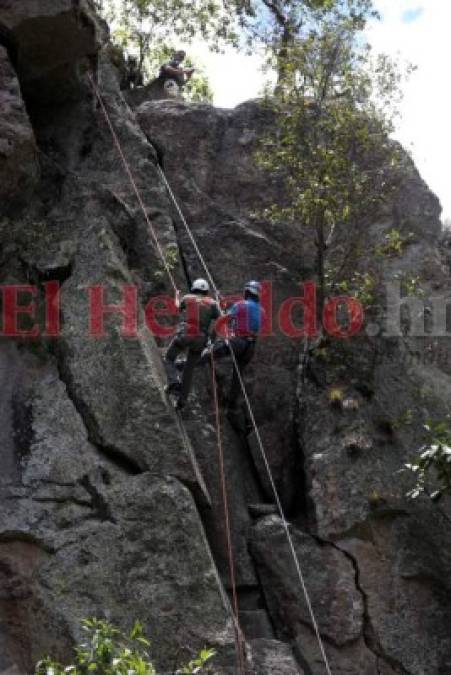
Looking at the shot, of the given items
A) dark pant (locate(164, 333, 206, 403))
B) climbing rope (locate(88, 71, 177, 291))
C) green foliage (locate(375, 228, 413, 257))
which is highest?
climbing rope (locate(88, 71, 177, 291))

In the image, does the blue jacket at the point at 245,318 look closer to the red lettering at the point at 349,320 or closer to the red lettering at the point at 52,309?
the red lettering at the point at 349,320

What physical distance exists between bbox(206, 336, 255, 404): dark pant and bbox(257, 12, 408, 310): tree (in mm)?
1645

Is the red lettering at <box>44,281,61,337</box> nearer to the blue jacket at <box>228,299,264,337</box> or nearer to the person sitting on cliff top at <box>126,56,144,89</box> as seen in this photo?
the blue jacket at <box>228,299,264,337</box>

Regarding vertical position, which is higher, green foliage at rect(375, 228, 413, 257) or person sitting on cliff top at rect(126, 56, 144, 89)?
person sitting on cliff top at rect(126, 56, 144, 89)

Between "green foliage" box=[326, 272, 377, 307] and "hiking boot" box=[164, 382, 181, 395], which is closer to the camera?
"hiking boot" box=[164, 382, 181, 395]

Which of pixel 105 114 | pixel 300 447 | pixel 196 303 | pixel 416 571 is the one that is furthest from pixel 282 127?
pixel 416 571

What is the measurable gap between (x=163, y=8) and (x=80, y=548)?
575 inches

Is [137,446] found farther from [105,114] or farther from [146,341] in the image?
[105,114]

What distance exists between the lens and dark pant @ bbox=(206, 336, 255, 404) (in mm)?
11891

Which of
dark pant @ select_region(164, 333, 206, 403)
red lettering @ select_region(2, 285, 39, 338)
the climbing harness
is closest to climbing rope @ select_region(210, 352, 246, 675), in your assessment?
the climbing harness

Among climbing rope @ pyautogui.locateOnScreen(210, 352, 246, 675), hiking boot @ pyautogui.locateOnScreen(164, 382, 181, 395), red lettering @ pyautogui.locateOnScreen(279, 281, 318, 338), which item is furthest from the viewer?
red lettering @ pyautogui.locateOnScreen(279, 281, 318, 338)

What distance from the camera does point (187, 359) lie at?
11125mm

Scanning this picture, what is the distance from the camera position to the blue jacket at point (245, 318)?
11844 millimetres

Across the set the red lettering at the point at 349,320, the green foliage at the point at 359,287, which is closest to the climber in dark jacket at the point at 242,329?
the red lettering at the point at 349,320
